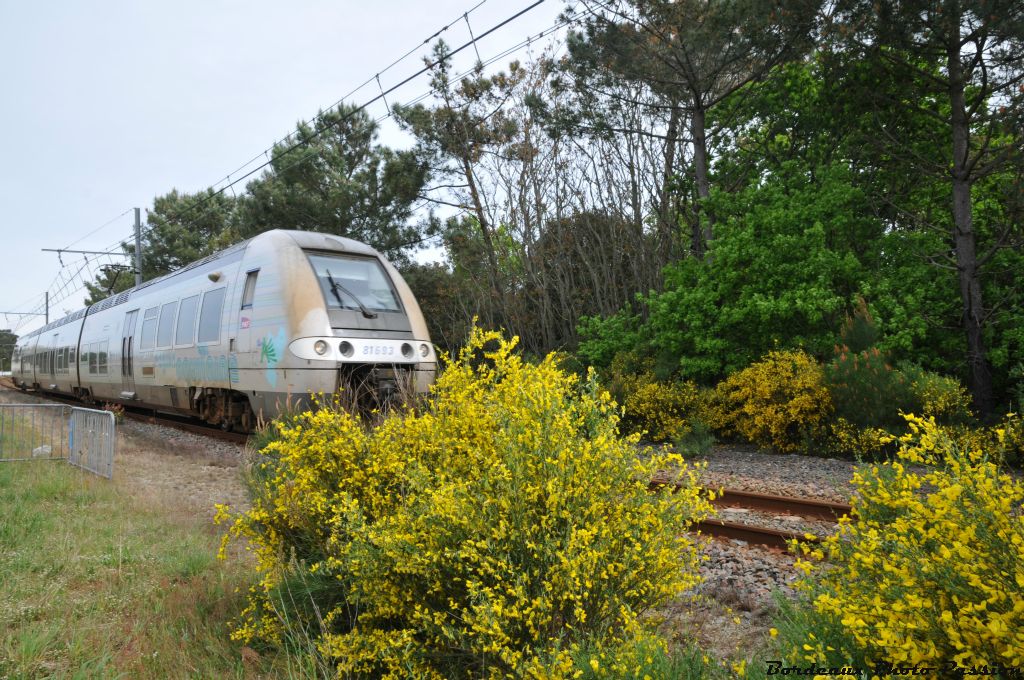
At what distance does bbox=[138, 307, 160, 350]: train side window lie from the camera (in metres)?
12.9

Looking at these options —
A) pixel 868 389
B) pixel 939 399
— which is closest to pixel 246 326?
pixel 868 389

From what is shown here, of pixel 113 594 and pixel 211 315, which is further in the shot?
pixel 211 315

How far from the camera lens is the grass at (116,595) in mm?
3188

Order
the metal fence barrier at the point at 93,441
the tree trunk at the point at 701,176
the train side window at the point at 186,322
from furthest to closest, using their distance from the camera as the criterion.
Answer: the tree trunk at the point at 701,176 → the train side window at the point at 186,322 → the metal fence barrier at the point at 93,441

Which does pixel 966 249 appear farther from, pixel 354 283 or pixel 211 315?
pixel 211 315

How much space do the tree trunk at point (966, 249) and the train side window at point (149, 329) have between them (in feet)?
47.2

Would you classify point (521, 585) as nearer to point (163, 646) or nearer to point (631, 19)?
point (163, 646)

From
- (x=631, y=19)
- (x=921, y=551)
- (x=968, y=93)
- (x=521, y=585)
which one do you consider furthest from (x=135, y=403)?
Result: (x=968, y=93)

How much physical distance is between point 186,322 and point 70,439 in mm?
Result: 3064

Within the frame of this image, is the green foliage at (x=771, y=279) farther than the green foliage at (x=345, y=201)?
No

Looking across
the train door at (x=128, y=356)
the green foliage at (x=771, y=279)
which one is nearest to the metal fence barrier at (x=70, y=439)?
the train door at (x=128, y=356)

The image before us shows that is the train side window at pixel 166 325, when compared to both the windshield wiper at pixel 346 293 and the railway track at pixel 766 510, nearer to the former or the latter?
the windshield wiper at pixel 346 293

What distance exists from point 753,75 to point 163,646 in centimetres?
1366

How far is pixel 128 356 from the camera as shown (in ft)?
47.0
